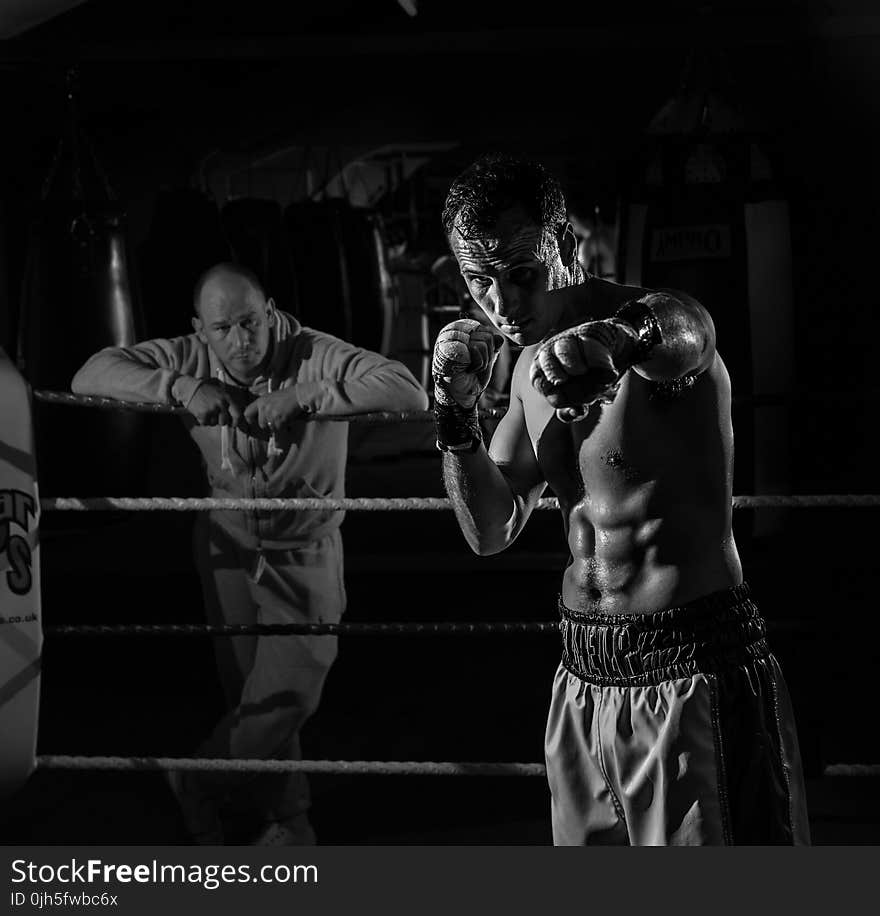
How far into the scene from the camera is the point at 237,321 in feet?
7.21

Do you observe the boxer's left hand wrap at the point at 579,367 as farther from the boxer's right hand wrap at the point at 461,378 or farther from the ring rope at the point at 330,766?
the ring rope at the point at 330,766

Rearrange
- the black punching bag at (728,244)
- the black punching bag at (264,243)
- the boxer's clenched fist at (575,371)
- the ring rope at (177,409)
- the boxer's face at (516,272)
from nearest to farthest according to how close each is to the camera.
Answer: the boxer's clenched fist at (575,371) < the boxer's face at (516,272) < the ring rope at (177,409) < the black punching bag at (728,244) < the black punching bag at (264,243)

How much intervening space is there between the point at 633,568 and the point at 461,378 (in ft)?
0.88

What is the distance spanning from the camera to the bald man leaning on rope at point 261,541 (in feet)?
7.26

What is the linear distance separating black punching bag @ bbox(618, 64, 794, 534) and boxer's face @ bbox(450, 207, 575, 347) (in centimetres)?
193

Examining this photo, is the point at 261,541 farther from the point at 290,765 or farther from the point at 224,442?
the point at 290,765

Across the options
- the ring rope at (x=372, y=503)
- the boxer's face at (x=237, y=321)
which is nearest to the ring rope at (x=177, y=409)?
the ring rope at (x=372, y=503)

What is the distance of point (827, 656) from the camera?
304 centimetres

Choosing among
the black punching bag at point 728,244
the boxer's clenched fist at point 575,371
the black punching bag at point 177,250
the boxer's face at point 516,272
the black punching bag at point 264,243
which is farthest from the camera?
the black punching bag at point 264,243

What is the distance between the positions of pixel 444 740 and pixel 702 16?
1.81 meters

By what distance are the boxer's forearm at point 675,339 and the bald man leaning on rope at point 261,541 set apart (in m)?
1.08

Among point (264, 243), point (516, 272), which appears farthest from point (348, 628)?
point (264, 243)

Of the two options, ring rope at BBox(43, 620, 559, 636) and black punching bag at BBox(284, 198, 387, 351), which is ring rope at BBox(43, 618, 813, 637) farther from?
black punching bag at BBox(284, 198, 387, 351)

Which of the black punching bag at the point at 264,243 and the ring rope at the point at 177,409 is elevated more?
the black punching bag at the point at 264,243
